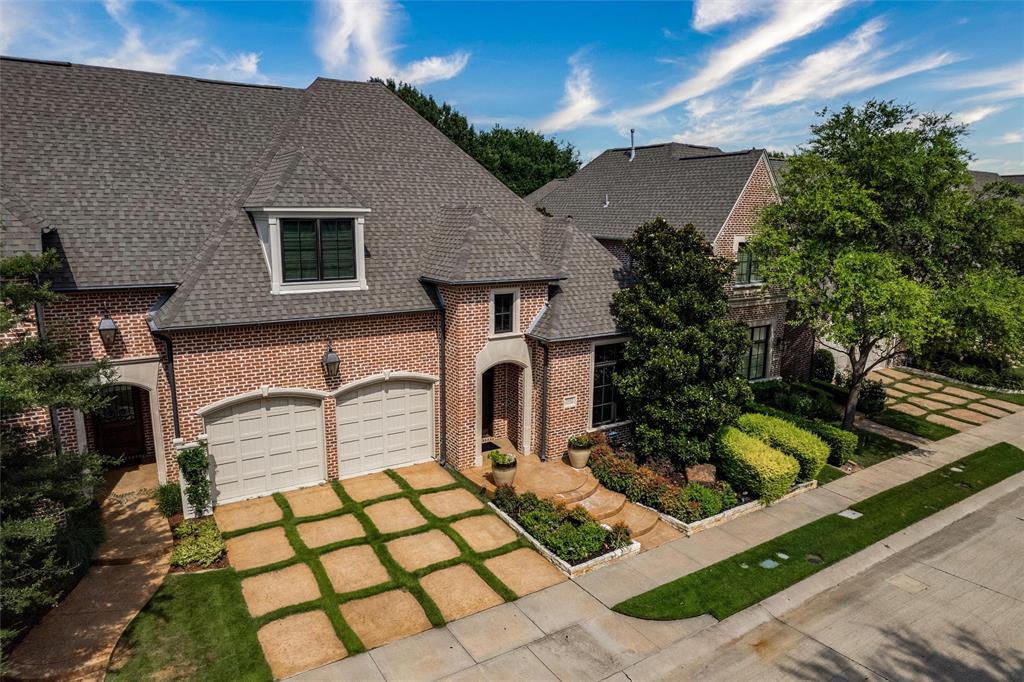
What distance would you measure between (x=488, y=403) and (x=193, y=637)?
10.2m

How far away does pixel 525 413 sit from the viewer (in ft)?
→ 56.7

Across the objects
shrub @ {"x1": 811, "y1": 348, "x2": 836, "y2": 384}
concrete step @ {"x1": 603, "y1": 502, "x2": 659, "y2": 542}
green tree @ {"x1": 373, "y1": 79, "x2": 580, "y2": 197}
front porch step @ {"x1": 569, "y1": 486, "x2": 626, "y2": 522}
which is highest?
green tree @ {"x1": 373, "y1": 79, "x2": 580, "y2": 197}

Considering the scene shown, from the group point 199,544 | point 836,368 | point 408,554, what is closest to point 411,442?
point 408,554

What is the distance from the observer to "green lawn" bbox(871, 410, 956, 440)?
21525mm

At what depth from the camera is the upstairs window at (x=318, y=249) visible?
14648mm

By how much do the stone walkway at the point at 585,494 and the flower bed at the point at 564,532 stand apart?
0.42 meters

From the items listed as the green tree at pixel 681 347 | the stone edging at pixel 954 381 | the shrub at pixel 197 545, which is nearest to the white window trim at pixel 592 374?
the green tree at pixel 681 347

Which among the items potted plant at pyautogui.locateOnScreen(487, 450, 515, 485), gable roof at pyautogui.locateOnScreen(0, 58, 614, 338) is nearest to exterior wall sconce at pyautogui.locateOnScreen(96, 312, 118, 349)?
gable roof at pyautogui.locateOnScreen(0, 58, 614, 338)

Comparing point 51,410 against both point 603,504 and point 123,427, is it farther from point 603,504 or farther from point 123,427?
point 603,504

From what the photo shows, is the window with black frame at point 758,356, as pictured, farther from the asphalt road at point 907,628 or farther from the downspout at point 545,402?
the downspout at point 545,402

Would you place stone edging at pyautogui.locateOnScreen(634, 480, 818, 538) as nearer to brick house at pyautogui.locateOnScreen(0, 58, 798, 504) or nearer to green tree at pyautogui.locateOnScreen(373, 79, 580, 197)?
brick house at pyautogui.locateOnScreen(0, 58, 798, 504)

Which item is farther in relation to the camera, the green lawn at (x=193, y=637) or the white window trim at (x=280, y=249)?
the white window trim at (x=280, y=249)

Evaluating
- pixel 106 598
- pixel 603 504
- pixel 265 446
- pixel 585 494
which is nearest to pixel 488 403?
pixel 585 494

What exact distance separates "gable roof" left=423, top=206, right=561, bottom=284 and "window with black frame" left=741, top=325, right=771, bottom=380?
33.3 feet
